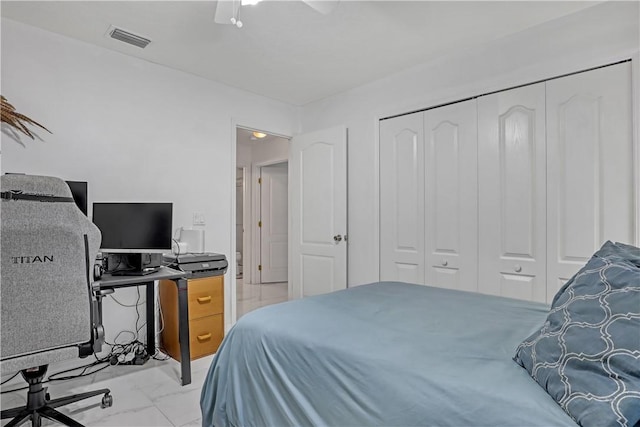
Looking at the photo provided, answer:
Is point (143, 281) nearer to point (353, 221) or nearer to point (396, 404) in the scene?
point (396, 404)

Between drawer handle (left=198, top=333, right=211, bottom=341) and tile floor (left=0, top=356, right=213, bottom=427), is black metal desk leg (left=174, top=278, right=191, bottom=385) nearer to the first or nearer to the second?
tile floor (left=0, top=356, right=213, bottom=427)

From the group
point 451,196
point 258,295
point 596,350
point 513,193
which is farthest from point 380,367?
point 258,295

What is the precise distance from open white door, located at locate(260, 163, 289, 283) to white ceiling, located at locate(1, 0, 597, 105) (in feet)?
10.1

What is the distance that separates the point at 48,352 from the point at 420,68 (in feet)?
10.8

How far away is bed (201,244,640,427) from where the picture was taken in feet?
2.93

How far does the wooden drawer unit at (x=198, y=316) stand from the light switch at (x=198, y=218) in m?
0.64

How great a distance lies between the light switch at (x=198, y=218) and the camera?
338 cm

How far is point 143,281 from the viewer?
226 cm

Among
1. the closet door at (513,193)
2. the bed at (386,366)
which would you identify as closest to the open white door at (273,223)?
the closet door at (513,193)

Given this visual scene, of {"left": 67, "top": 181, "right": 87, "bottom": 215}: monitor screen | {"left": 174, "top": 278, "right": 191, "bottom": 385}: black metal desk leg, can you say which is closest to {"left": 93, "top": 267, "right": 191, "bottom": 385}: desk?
{"left": 174, "top": 278, "right": 191, "bottom": 385}: black metal desk leg

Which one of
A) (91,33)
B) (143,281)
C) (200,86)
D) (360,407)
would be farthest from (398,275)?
(91,33)

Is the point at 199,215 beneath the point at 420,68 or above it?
beneath

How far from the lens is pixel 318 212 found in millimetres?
3959

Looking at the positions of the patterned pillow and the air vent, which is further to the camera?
the air vent
